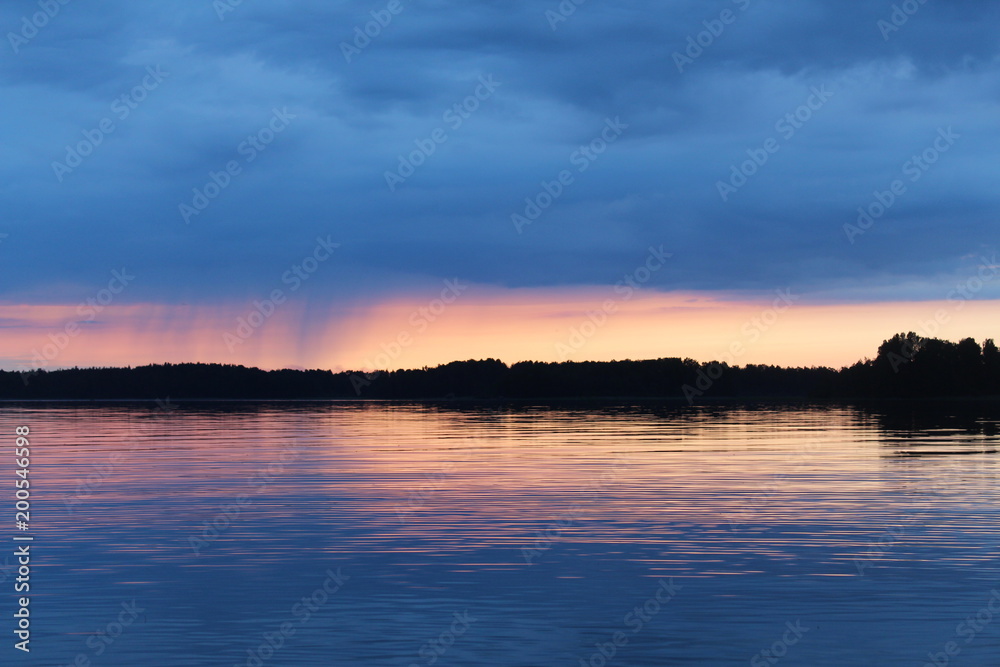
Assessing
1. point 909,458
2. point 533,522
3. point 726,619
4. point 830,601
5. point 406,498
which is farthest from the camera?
point 909,458

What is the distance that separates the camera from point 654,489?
114 feet

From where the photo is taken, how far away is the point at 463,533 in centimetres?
2570

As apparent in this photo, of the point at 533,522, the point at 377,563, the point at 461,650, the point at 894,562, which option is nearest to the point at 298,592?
the point at 377,563

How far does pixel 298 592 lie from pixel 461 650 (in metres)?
4.96

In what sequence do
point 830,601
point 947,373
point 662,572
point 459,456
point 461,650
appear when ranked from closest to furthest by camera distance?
point 461,650 < point 830,601 < point 662,572 < point 459,456 < point 947,373

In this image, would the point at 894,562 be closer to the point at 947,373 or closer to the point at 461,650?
the point at 461,650

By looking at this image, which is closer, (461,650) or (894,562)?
(461,650)

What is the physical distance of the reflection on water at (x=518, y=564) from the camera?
15602 mm

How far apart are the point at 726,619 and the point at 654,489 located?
18.1 metres

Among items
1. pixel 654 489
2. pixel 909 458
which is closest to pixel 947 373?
pixel 909 458

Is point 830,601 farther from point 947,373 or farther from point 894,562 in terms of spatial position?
point 947,373

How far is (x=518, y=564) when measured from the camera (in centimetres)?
2150

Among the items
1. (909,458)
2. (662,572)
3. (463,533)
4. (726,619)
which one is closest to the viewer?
(726,619)

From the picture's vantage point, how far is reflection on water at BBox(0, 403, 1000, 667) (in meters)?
15.6
